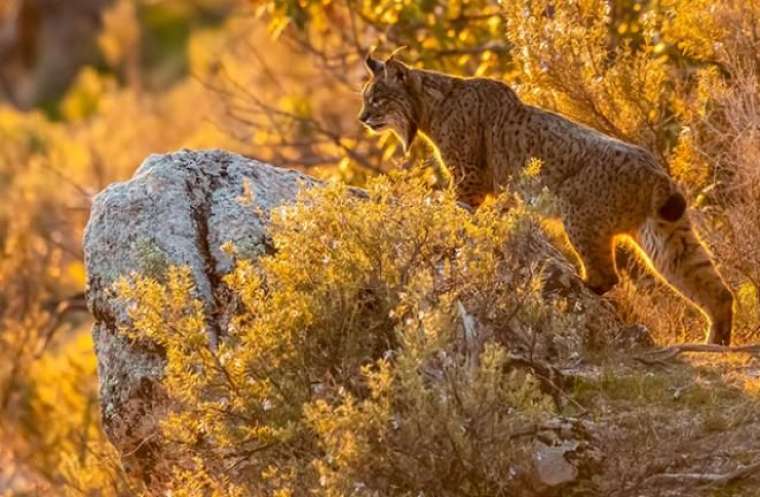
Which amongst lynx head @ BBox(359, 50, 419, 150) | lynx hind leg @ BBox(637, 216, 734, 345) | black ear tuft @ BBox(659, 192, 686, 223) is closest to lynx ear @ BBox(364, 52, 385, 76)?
lynx head @ BBox(359, 50, 419, 150)

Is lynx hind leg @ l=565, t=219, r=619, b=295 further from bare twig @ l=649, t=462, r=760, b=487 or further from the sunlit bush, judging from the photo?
bare twig @ l=649, t=462, r=760, b=487

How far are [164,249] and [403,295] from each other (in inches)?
88.2

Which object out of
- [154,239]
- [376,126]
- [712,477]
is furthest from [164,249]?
[712,477]

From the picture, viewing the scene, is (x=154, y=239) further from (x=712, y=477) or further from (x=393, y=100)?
(x=712, y=477)

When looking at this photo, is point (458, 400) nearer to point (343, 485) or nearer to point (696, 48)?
point (343, 485)

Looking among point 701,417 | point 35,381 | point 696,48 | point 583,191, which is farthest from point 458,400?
point 35,381

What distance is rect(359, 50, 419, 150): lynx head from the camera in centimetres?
1206

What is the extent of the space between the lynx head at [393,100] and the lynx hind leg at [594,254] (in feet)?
5.35

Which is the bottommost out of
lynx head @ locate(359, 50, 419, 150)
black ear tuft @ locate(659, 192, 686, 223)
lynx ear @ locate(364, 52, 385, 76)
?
black ear tuft @ locate(659, 192, 686, 223)

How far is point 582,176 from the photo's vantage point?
1086 cm

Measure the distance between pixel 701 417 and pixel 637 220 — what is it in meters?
1.59

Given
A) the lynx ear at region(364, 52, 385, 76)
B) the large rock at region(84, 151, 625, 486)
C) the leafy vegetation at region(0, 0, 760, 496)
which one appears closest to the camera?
the leafy vegetation at region(0, 0, 760, 496)

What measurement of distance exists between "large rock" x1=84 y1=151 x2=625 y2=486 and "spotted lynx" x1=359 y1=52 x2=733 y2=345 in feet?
1.06

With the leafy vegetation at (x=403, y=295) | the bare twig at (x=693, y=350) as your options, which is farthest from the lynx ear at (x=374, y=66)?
the bare twig at (x=693, y=350)
